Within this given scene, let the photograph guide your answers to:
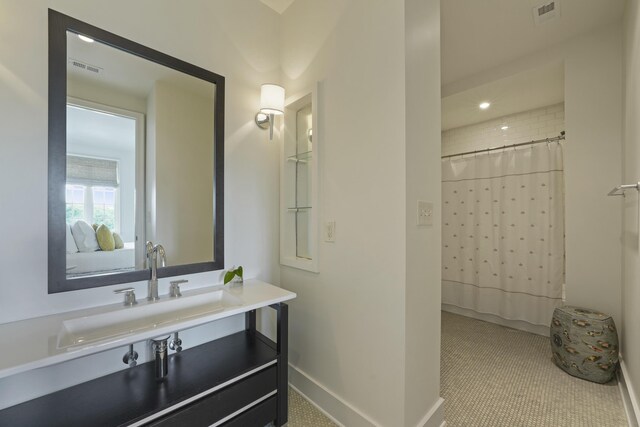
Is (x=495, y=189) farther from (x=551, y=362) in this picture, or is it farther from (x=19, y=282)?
(x=19, y=282)

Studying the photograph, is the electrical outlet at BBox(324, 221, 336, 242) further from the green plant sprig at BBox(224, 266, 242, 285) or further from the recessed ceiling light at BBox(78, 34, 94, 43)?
the recessed ceiling light at BBox(78, 34, 94, 43)

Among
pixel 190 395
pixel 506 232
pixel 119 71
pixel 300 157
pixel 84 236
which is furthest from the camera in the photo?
pixel 506 232

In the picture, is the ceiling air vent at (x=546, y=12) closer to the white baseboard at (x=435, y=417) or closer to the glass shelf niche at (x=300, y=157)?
the glass shelf niche at (x=300, y=157)

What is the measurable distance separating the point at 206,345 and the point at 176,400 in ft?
1.57

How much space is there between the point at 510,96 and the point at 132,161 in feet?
12.2

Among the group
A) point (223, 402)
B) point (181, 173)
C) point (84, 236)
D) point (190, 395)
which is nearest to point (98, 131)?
point (181, 173)

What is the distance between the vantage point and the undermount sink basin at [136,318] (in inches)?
40.4

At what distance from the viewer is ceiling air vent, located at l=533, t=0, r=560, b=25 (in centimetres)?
196

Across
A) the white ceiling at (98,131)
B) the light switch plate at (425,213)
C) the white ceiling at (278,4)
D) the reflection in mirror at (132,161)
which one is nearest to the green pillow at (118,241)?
the reflection in mirror at (132,161)

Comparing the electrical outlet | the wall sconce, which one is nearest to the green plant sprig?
the electrical outlet

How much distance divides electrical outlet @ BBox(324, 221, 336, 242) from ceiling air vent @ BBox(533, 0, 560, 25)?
91.4 inches

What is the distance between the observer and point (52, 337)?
950 mm

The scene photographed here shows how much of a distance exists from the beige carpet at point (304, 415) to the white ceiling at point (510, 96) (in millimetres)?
3369

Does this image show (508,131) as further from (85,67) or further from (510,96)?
(85,67)
